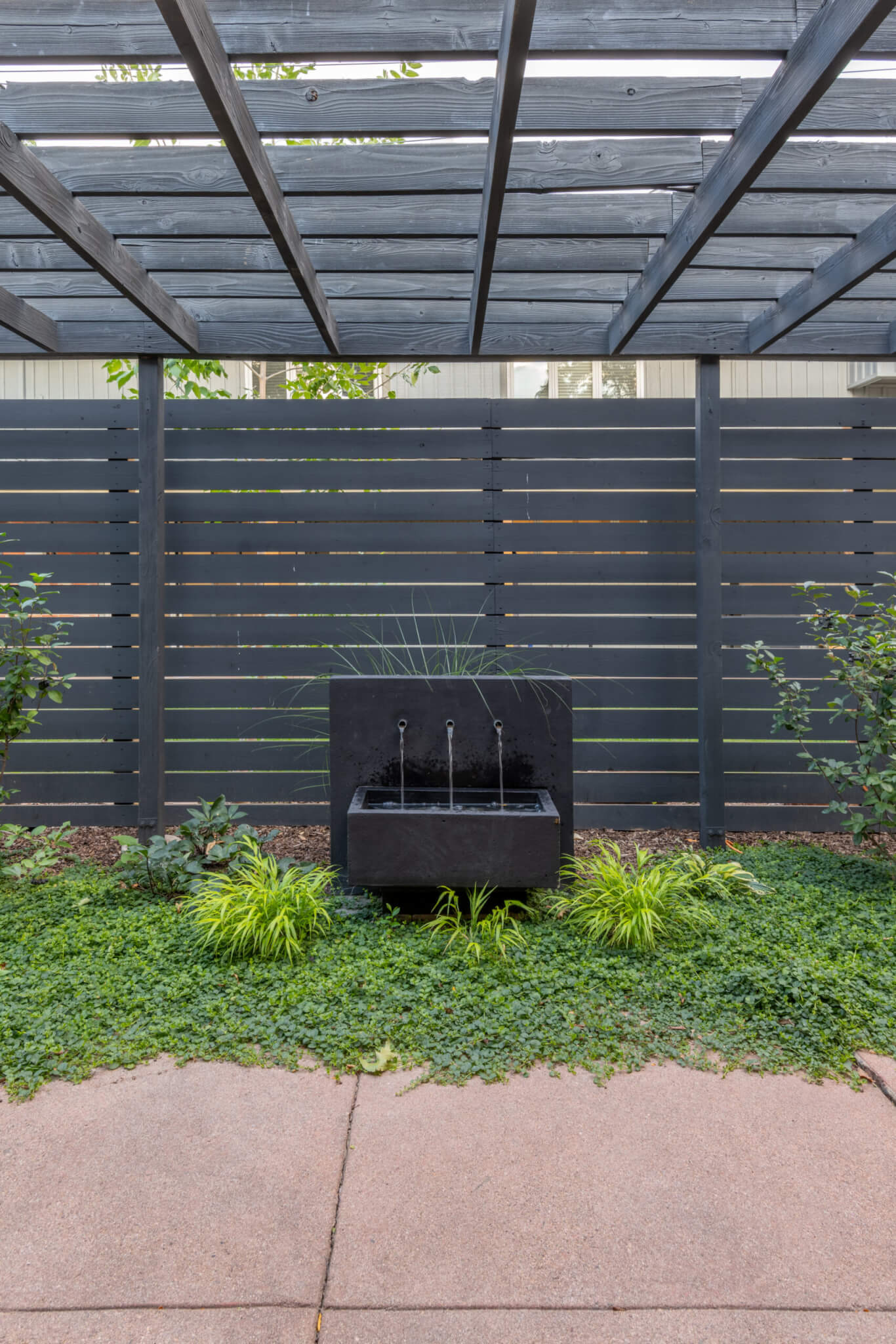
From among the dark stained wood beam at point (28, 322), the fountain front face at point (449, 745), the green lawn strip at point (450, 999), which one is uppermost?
the dark stained wood beam at point (28, 322)

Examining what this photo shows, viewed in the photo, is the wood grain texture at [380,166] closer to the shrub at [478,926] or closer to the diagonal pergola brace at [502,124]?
the diagonal pergola brace at [502,124]

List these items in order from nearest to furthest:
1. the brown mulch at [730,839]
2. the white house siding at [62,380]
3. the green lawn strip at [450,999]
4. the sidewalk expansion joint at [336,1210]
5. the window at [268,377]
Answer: the sidewalk expansion joint at [336,1210] → the green lawn strip at [450,999] → the brown mulch at [730,839] → the window at [268,377] → the white house siding at [62,380]

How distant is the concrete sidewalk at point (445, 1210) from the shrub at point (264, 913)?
24.1 inches

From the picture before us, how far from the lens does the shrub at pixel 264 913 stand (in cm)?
270

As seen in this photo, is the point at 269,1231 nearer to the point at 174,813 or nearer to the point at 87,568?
the point at 174,813

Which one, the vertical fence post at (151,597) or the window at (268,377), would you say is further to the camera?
the window at (268,377)

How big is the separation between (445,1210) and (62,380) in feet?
25.4

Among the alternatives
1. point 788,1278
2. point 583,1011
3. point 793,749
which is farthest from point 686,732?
point 788,1278

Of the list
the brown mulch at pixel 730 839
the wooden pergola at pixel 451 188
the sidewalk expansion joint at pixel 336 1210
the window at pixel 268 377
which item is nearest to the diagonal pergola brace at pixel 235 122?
the wooden pergola at pixel 451 188

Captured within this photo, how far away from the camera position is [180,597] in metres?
4.10

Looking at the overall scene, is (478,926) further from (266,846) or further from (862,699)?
(862,699)

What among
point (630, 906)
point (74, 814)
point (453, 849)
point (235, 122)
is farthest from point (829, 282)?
point (74, 814)

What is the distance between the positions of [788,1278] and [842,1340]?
0.12m

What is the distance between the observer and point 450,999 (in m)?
2.38
